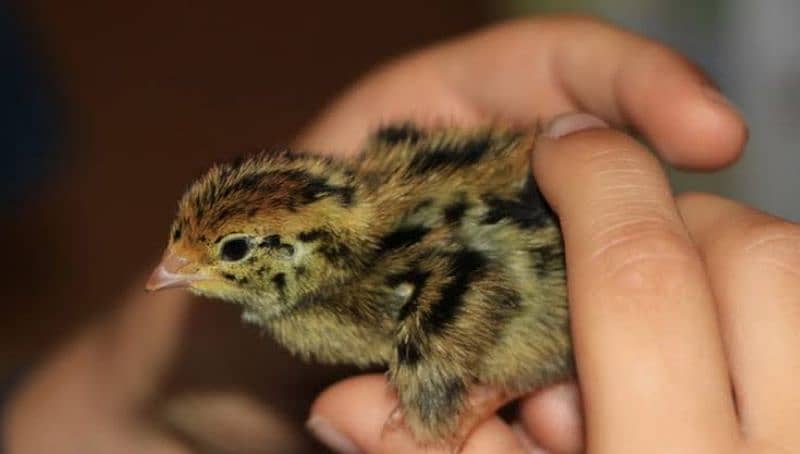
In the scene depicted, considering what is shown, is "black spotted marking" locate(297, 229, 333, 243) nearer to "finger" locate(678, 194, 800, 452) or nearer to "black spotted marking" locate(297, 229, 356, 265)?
"black spotted marking" locate(297, 229, 356, 265)

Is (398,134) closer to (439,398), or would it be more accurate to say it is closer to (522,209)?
(522,209)

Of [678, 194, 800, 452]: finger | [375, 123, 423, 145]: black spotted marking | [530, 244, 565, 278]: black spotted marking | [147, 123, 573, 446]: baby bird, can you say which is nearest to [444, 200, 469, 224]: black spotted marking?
[147, 123, 573, 446]: baby bird

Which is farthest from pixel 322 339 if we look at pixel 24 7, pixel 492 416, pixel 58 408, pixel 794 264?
pixel 24 7

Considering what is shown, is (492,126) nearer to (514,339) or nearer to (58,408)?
(514,339)

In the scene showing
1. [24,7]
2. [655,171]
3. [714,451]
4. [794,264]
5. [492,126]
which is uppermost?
[24,7]

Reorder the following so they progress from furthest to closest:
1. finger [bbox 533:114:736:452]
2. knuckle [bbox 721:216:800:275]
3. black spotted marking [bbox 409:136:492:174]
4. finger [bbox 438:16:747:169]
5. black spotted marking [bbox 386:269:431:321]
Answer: finger [bbox 438:16:747:169] → black spotted marking [bbox 409:136:492:174] → black spotted marking [bbox 386:269:431:321] → knuckle [bbox 721:216:800:275] → finger [bbox 533:114:736:452]

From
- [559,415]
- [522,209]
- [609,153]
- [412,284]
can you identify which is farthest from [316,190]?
[559,415]

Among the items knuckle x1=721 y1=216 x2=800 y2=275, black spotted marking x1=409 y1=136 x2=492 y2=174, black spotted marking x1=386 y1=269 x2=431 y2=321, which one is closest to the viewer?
knuckle x1=721 y1=216 x2=800 y2=275
